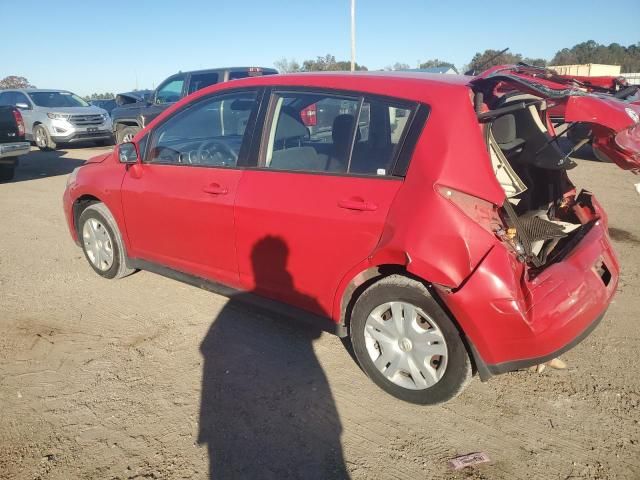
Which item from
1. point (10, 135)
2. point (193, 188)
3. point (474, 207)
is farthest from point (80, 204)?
point (10, 135)

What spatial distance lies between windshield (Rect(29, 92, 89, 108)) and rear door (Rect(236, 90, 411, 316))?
14.2 meters

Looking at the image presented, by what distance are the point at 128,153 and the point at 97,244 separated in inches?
43.6

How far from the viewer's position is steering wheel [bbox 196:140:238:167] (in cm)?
337

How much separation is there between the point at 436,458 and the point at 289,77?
2.47 meters

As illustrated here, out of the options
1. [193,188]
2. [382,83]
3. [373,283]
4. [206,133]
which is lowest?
[373,283]

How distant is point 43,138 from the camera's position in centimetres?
1429

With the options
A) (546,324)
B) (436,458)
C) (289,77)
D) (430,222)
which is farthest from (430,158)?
(436,458)

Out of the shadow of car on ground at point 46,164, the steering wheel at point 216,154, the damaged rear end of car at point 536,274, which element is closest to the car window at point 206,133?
the steering wheel at point 216,154

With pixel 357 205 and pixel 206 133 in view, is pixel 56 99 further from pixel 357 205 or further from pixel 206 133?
pixel 357 205

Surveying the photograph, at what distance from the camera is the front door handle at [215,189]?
10.7 feet

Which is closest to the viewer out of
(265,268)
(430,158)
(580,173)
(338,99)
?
(430,158)

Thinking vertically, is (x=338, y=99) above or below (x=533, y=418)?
above

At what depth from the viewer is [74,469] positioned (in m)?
2.32

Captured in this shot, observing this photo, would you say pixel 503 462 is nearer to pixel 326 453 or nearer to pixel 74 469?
pixel 326 453
